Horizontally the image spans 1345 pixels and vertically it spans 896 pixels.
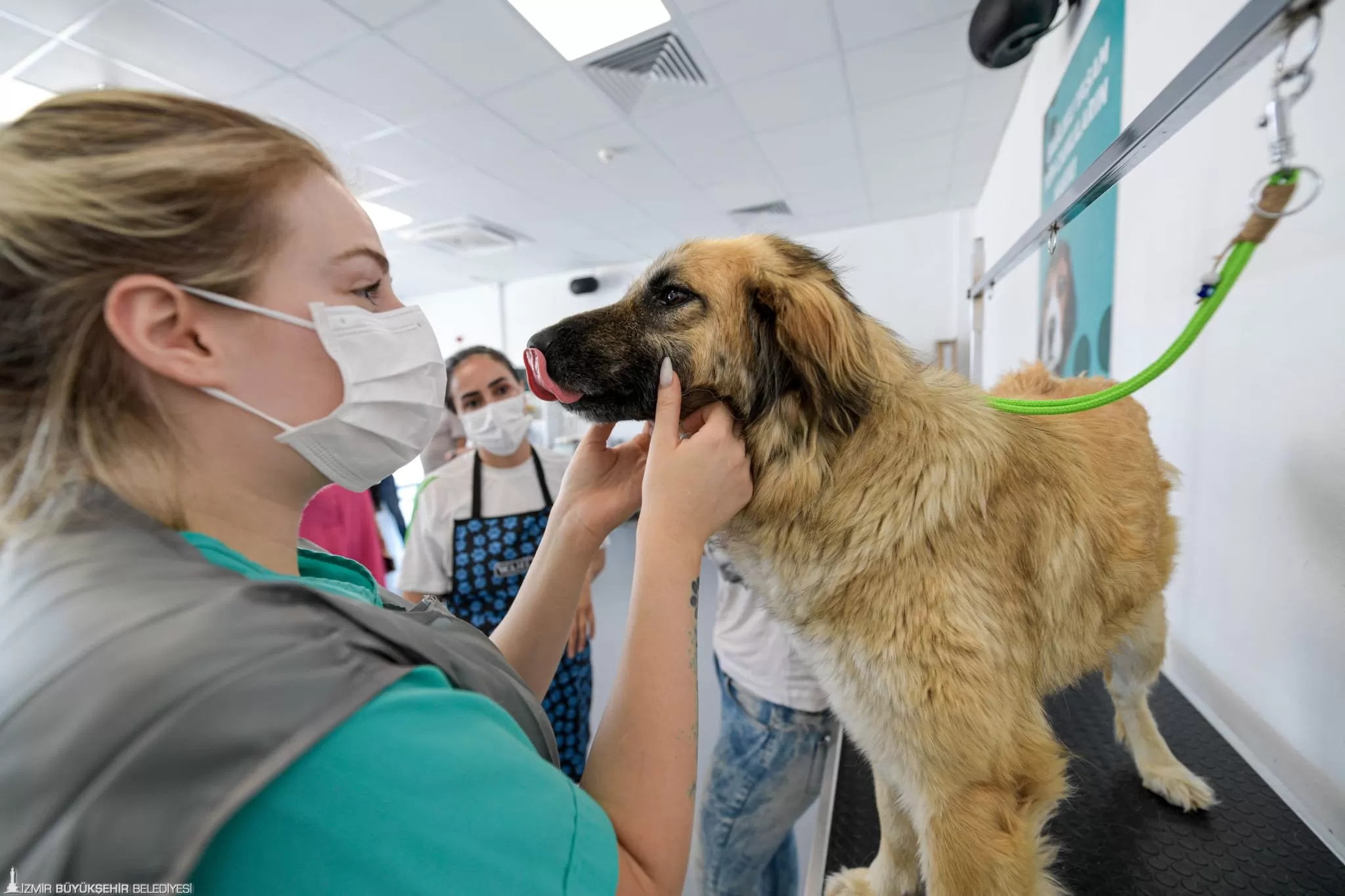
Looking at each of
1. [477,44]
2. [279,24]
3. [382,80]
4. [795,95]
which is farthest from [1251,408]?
[382,80]

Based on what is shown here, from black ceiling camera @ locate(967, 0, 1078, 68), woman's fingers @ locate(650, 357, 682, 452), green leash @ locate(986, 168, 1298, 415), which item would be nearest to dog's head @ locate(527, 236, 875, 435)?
woman's fingers @ locate(650, 357, 682, 452)

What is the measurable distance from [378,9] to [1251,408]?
378 cm

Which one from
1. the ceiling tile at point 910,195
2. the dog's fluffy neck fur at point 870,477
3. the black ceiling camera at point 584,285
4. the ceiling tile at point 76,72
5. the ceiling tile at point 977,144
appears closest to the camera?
the dog's fluffy neck fur at point 870,477

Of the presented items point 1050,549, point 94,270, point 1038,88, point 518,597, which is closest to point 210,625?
point 94,270

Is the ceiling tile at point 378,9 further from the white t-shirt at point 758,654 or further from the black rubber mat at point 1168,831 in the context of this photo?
the black rubber mat at point 1168,831

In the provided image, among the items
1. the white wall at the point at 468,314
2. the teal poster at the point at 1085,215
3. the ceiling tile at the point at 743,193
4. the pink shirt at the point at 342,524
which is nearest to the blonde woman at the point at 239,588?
the pink shirt at the point at 342,524

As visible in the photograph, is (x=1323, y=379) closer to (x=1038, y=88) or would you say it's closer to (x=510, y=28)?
(x=1038, y=88)

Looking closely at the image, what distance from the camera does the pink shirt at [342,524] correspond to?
88.2 inches

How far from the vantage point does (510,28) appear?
2963mm

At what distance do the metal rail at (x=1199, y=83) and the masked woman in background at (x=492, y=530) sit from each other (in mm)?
1648

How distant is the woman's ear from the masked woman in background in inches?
55.6

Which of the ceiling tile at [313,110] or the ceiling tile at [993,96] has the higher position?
the ceiling tile at [993,96]

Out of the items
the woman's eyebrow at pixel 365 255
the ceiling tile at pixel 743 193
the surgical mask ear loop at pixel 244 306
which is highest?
the ceiling tile at pixel 743 193

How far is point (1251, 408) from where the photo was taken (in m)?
1.13
